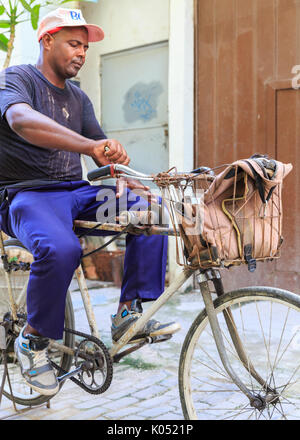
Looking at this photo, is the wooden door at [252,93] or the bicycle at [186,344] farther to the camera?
the wooden door at [252,93]

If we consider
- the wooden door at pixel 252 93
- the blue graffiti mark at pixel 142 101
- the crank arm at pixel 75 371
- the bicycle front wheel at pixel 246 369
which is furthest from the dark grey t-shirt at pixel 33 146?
the blue graffiti mark at pixel 142 101

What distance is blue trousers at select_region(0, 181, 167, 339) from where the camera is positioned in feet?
8.40

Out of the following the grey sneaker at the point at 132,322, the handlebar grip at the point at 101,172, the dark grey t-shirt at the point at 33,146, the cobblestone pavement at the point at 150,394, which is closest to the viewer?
the handlebar grip at the point at 101,172

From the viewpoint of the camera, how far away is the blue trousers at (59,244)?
2561mm

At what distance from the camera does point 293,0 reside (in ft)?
17.1

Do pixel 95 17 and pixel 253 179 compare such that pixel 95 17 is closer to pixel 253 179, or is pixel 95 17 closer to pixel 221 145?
pixel 221 145

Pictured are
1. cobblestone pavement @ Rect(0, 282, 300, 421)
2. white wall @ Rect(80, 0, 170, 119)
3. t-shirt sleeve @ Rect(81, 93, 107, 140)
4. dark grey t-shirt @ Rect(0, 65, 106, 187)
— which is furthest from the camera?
white wall @ Rect(80, 0, 170, 119)

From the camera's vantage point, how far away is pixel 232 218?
2.26m

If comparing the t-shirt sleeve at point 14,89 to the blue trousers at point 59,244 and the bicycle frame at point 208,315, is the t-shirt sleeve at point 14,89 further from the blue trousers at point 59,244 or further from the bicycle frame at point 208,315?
the bicycle frame at point 208,315

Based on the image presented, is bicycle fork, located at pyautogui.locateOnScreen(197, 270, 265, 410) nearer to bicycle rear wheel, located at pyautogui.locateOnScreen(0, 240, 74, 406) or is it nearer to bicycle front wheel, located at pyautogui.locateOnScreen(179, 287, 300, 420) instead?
bicycle front wheel, located at pyautogui.locateOnScreen(179, 287, 300, 420)

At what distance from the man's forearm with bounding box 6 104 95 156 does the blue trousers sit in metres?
0.35

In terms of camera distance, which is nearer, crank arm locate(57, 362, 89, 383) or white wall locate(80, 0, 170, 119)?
crank arm locate(57, 362, 89, 383)

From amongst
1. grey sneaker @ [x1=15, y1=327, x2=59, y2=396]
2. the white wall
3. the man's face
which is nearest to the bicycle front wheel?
grey sneaker @ [x1=15, y1=327, x2=59, y2=396]

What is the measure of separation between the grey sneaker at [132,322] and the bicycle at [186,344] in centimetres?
4
